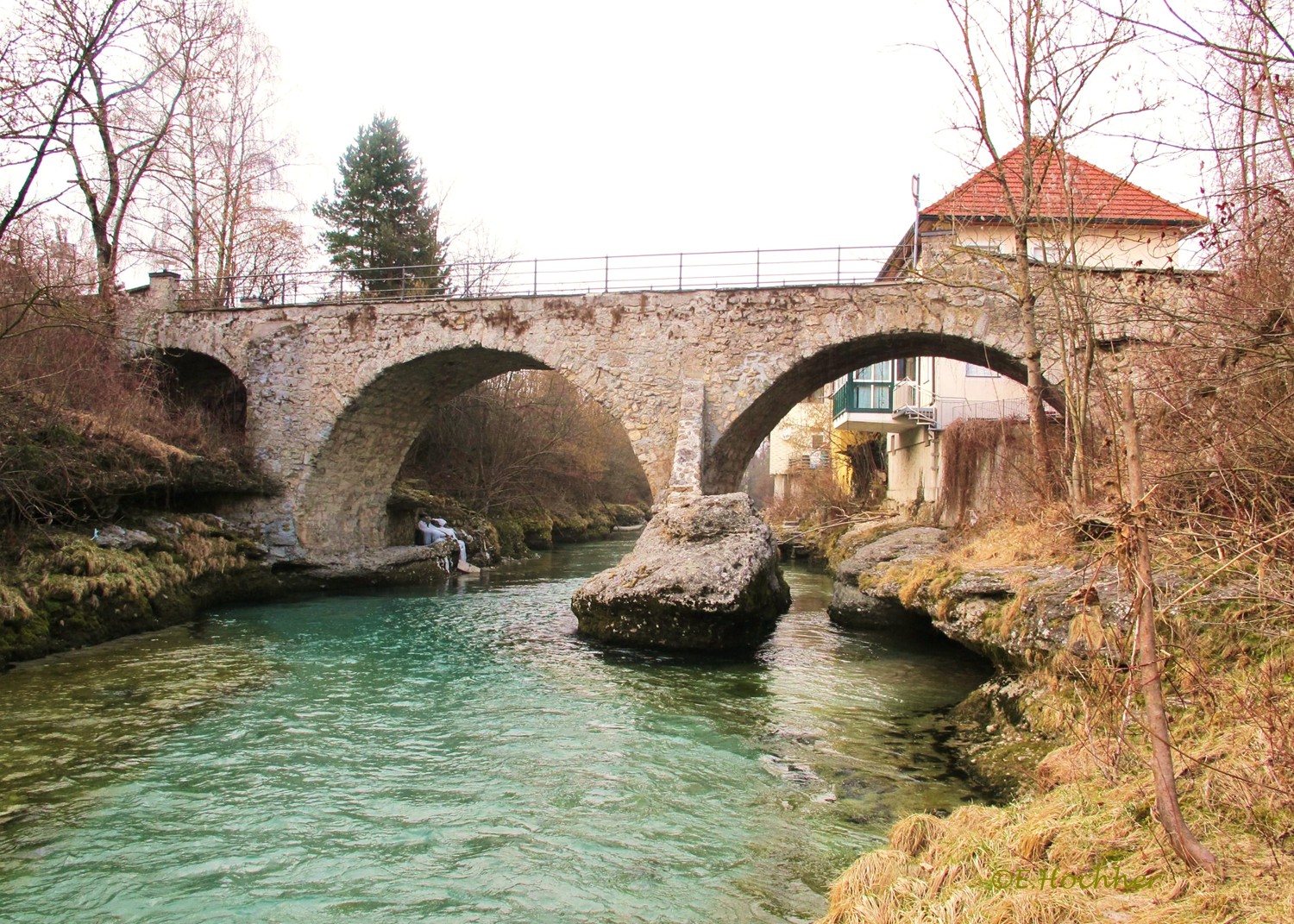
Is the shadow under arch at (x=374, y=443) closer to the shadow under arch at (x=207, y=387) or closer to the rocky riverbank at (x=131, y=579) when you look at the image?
the rocky riverbank at (x=131, y=579)

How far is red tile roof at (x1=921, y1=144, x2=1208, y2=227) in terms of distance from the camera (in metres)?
8.88

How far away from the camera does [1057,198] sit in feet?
35.0

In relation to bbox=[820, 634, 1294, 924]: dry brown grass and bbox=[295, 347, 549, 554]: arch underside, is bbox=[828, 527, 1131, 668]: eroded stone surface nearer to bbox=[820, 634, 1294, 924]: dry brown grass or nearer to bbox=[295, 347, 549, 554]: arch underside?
bbox=[820, 634, 1294, 924]: dry brown grass

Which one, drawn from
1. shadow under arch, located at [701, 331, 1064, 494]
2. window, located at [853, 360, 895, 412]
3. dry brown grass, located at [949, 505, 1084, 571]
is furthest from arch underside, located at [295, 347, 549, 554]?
dry brown grass, located at [949, 505, 1084, 571]

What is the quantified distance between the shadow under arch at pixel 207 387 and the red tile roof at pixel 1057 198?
13113 millimetres

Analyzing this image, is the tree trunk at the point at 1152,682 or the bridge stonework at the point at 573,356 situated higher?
the bridge stonework at the point at 573,356

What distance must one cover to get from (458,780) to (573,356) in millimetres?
9401

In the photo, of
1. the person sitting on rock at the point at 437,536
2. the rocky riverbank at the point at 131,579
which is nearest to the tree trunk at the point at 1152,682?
the rocky riverbank at the point at 131,579

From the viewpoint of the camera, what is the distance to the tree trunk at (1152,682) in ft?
9.59

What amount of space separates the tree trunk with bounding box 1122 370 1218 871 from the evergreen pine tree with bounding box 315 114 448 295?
24.1 m

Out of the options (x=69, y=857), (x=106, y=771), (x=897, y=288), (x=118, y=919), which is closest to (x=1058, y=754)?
(x=118, y=919)

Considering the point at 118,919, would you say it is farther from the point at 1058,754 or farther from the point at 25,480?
the point at 25,480

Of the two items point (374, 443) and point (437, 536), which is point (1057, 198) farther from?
point (437, 536)

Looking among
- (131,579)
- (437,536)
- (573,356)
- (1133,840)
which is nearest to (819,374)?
(573,356)
